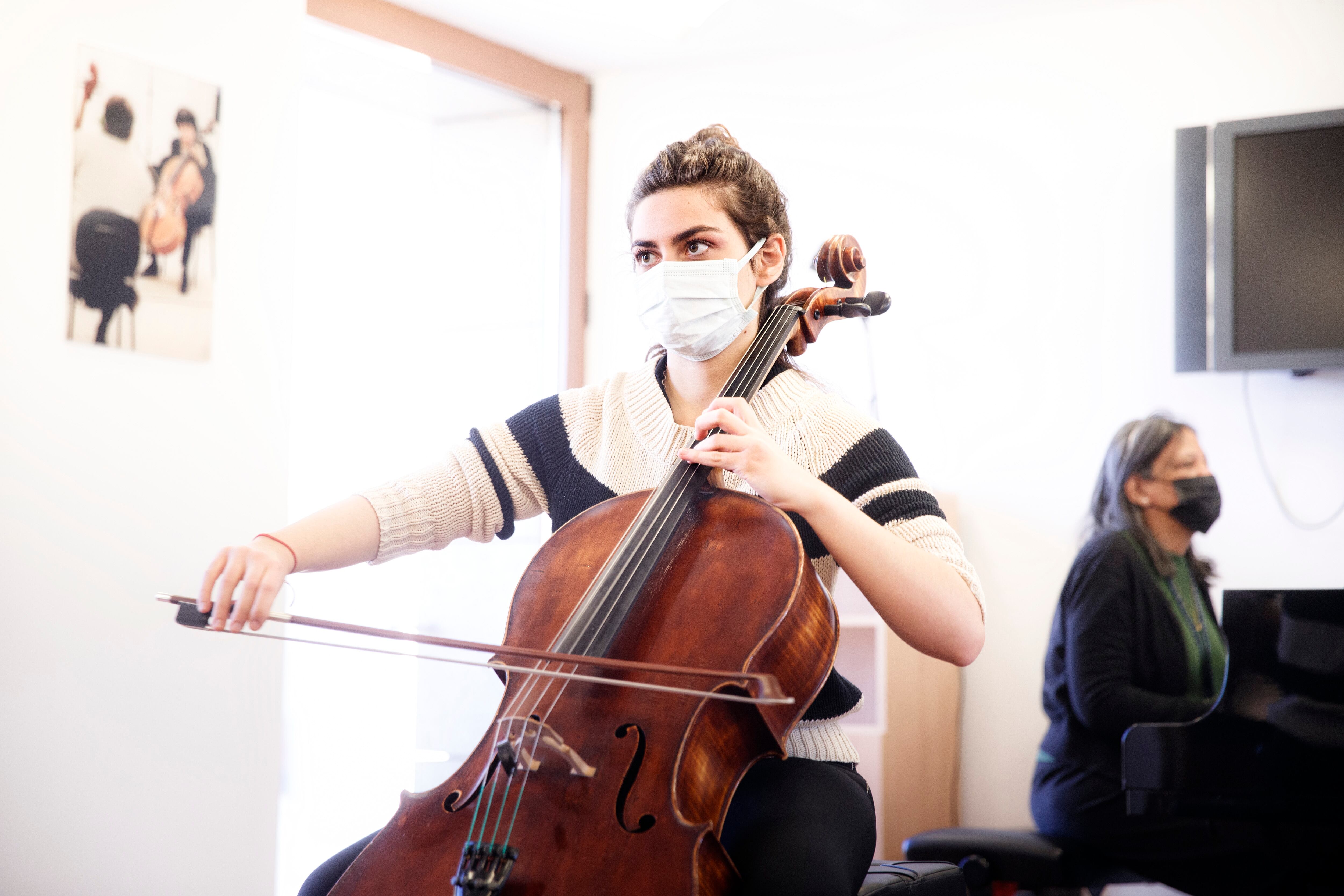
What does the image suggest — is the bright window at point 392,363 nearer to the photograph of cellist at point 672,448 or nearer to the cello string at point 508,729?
the photograph of cellist at point 672,448

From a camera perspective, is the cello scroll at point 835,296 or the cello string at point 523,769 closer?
the cello string at point 523,769

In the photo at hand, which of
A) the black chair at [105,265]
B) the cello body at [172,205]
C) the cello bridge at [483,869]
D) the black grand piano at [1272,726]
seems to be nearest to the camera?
the cello bridge at [483,869]

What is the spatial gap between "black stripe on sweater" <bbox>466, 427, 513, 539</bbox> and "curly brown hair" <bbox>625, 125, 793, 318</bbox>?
0.34 metres

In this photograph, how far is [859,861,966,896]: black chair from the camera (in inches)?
49.1

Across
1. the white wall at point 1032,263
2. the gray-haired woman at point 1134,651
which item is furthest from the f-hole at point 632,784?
the white wall at point 1032,263

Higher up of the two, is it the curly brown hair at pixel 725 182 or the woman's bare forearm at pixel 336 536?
the curly brown hair at pixel 725 182

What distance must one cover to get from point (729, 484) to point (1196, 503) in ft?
5.16

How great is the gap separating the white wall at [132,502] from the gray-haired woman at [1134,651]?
154cm

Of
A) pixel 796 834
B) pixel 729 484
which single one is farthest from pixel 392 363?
pixel 796 834

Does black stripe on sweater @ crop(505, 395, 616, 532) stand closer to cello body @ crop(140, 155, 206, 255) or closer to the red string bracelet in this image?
the red string bracelet

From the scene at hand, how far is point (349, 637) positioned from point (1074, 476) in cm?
183

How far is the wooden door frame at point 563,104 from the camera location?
110 inches

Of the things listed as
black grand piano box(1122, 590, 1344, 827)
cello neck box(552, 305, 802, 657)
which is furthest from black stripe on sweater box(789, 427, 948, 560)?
black grand piano box(1122, 590, 1344, 827)

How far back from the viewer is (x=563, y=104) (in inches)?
126
